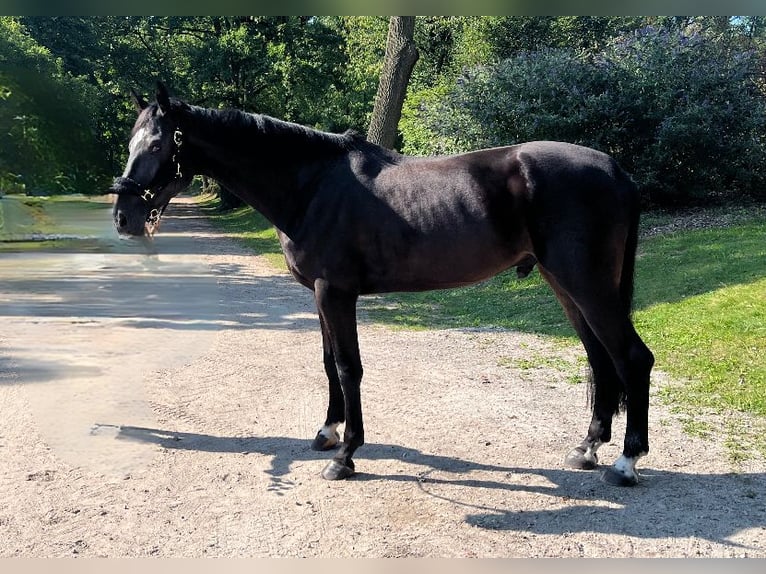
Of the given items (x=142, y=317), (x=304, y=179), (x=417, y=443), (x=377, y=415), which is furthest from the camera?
(x=142, y=317)

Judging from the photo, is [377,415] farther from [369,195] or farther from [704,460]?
[704,460]

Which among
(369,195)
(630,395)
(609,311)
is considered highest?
(369,195)

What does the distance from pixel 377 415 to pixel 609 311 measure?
223 centimetres

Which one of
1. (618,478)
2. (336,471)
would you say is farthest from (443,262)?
(618,478)

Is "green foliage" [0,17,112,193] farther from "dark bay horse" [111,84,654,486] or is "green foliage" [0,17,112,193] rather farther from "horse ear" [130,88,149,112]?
"dark bay horse" [111,84,654,486]

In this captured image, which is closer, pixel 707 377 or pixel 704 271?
pixel 707 377

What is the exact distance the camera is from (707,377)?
19.8ft

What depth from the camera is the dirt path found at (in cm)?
335

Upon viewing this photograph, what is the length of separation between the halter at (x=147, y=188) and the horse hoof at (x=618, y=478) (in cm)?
323

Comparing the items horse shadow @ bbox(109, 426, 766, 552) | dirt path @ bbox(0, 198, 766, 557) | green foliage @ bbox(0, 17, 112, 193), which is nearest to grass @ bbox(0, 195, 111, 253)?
green foliage @ bbox(0, 17, 112, 193)

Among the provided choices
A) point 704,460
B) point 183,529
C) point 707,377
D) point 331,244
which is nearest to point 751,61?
point 707,377

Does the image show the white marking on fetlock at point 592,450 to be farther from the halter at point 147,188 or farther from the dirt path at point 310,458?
the halter at point 147,188

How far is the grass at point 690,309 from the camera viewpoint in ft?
18.6

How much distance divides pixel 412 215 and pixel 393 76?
372 inches
